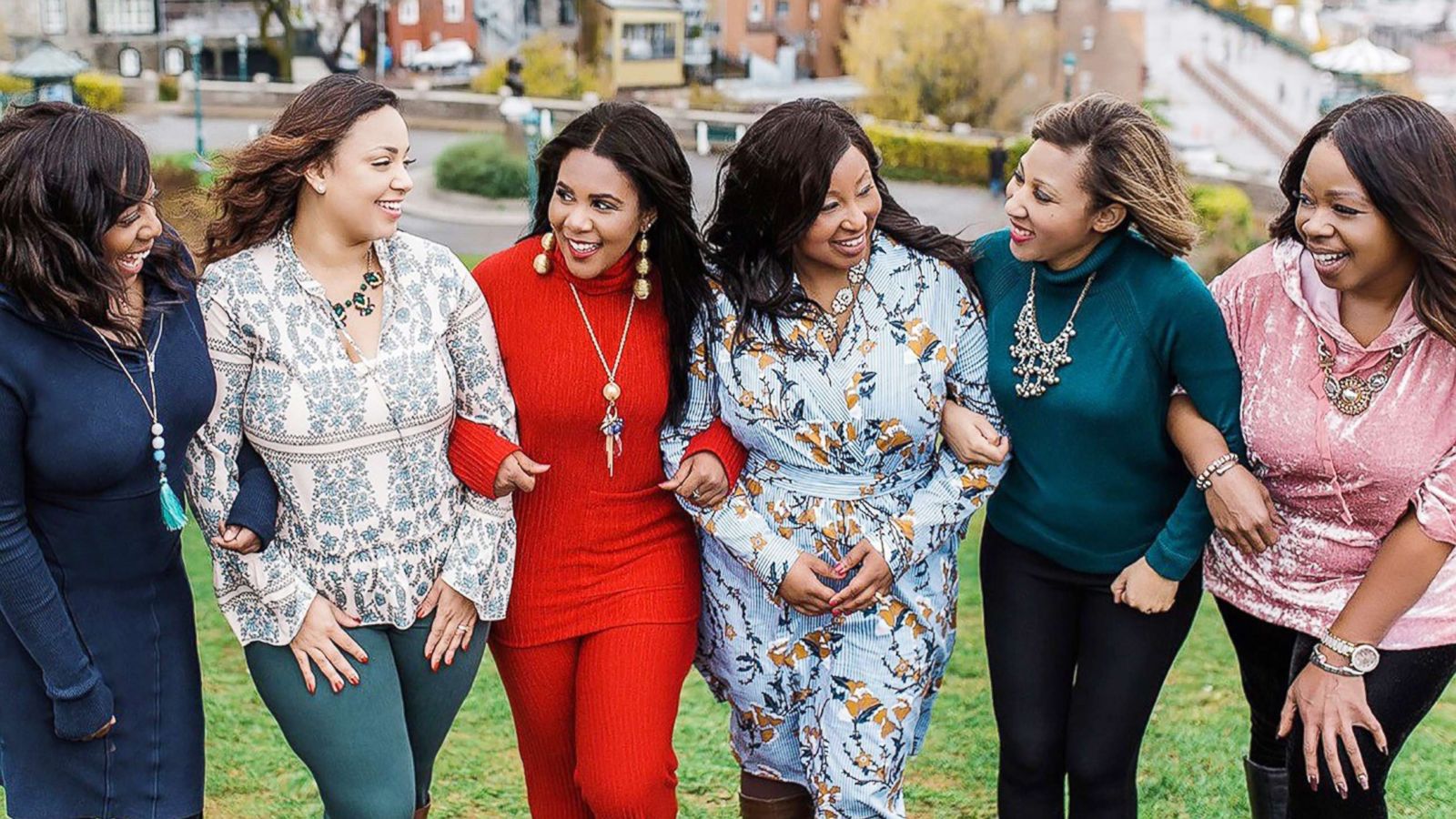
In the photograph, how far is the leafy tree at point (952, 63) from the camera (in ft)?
92.6

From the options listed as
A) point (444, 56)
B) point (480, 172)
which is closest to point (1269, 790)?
point (480, 172)

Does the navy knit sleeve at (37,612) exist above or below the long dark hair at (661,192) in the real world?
below

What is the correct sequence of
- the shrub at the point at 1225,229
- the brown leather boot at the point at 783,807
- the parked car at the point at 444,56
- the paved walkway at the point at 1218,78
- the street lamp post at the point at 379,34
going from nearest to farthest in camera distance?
the brown leather boot at the point at 783,807
the shrub at the point at 1225,229
the street lamp post at the point at 379,34
the parked car at the point at 444,56
the paved walkway at the point at 1218,78

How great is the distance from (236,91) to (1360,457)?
90.3 feet

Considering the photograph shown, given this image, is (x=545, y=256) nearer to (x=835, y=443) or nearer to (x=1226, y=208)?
(x=835, y=443)

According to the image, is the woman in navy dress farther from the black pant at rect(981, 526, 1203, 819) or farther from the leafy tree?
the leafy tree

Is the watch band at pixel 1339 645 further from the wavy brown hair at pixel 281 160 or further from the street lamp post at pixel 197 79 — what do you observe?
the street lamp post at pixel 197 79

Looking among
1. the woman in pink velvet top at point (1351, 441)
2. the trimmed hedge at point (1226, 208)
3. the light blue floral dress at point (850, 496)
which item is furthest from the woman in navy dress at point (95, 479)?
the trimmed hedge at point (1226, 208)

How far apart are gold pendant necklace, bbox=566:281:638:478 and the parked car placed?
24305mm

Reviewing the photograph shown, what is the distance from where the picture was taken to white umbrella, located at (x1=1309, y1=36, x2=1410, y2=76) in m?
28.0

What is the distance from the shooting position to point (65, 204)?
7.98 feet

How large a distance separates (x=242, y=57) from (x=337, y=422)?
27243 millimetres

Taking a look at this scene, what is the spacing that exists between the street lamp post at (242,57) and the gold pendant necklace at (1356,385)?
90.6 ft

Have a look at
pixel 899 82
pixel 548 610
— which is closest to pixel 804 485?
pixel 548 610
